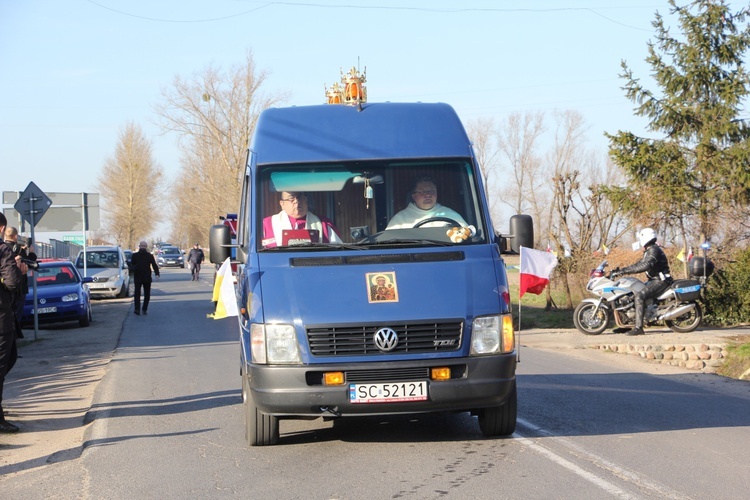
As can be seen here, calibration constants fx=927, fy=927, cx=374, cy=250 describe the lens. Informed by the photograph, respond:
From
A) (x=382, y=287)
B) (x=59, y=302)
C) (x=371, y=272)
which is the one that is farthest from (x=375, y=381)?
(x=59, y=302)

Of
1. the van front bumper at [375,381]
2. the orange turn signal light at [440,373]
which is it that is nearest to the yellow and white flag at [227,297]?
the van front bumper at [375,381]

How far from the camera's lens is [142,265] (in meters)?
24.8

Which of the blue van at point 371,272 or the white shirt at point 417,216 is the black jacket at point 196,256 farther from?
the white shirt at point 417,216

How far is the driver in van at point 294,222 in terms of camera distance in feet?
25.6

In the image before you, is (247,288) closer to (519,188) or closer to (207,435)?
(207,435)

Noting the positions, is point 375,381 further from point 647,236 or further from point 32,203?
point 32,203

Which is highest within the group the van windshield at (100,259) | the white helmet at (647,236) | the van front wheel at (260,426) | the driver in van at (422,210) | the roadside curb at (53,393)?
the driver in van at (422,210)

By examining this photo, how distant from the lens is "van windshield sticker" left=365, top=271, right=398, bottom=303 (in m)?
7.03

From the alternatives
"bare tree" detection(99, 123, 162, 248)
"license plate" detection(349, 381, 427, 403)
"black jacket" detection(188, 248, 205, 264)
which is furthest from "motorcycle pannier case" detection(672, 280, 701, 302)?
"bare tree" detection(99, 123, 162, 248)

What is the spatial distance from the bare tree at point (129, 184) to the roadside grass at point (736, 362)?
96.8 meters

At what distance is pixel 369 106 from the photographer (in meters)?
8.71

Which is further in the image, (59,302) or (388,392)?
(59,302)

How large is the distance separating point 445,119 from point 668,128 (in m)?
17.0

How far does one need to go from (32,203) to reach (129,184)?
293 feet
